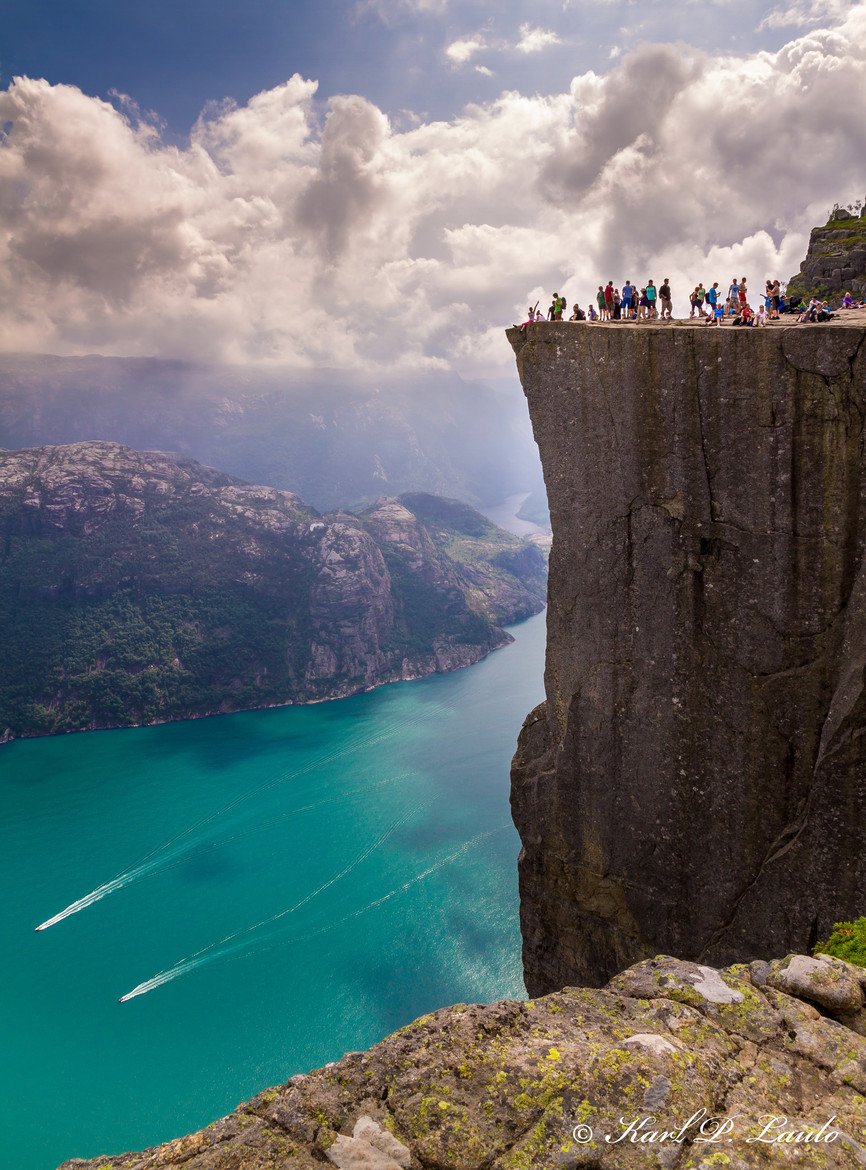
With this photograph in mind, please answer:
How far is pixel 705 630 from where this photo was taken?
13.7 m

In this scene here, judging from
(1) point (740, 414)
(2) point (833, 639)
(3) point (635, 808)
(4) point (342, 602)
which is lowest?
(4) point (342, 602)

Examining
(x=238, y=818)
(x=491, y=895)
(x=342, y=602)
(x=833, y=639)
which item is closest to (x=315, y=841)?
(x=238, y=818)

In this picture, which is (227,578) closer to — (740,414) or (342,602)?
(342,602)

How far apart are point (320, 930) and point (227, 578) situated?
105385 millimetres

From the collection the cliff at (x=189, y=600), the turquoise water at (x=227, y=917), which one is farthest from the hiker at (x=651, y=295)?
the cliff at (x=189, y=600)

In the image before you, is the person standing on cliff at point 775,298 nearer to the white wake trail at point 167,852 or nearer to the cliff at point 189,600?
the white wake trail at point 167,852

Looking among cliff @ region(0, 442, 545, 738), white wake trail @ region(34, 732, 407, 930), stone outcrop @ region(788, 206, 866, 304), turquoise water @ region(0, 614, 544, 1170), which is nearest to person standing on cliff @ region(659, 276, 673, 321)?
stone outcrop @ region(788, 206, 866, 304)

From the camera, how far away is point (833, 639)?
486 inches

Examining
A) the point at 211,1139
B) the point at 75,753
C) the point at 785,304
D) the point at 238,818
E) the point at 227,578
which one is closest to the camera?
the point at 211,1139

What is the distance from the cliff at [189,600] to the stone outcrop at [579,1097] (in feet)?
391

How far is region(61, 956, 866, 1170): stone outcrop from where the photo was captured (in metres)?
5.68

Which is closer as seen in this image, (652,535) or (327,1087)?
(327,1087)

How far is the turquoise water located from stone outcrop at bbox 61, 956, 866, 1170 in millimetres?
38587

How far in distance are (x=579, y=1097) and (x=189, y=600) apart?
471ft
